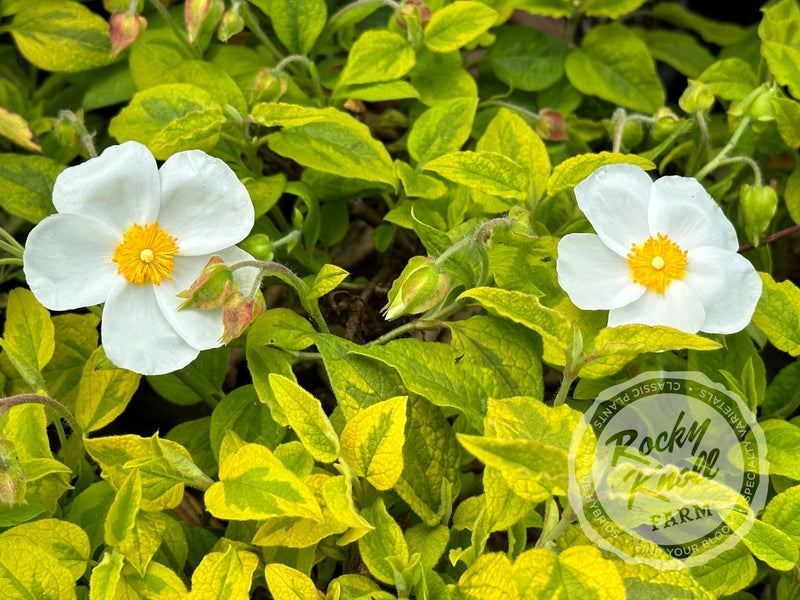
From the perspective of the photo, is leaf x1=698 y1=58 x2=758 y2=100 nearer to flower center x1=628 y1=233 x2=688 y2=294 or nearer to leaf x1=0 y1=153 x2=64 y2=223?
flower center x1=628 y1=233 x2=688 y2=294

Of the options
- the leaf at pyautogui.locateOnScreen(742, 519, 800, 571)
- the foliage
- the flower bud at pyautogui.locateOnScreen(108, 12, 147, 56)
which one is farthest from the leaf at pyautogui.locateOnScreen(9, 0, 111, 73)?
the leaf at pyautogui.locateOnScreen(742, 519, 800, 571)

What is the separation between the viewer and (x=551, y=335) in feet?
2.52

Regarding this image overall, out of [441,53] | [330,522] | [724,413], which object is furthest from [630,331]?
[441,53]

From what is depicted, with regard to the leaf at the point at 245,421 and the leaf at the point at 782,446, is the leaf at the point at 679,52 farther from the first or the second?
the leaf at the point at 245,421

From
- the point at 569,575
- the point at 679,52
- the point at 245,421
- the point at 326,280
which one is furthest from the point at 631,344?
the point at 679,52

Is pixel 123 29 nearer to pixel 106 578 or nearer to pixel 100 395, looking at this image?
pixel 100 395

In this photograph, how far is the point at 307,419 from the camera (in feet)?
2.51

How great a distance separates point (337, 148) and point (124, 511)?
1.60 ft

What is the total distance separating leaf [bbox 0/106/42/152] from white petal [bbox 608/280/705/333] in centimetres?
74

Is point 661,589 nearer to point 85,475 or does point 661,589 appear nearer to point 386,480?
point 386,480

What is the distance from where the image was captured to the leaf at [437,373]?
31.1 inches

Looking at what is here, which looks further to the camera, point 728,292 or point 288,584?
point 728,292

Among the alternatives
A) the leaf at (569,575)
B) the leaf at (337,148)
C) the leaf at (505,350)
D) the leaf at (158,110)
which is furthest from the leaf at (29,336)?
the leaf at (569,575)

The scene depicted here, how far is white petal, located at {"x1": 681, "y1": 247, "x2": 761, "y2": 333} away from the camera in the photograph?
86cm
